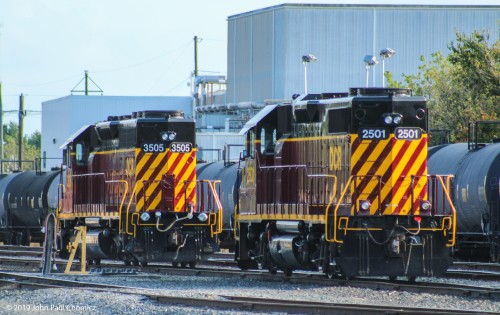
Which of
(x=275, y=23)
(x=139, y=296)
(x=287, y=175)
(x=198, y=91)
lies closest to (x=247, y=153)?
(x=287, y=175)

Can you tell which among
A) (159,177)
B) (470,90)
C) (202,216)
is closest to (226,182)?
(159,177)

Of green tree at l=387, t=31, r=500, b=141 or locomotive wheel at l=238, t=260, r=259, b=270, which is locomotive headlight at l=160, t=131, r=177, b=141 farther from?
green tree at l=387, t=31, r=500, b=141

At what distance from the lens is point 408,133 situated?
1992cm

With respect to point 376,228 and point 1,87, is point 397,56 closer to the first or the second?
point 1,87

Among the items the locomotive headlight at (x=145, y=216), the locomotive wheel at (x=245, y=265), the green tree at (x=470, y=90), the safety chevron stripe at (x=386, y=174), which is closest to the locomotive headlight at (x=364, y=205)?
the safety chevron stripe at (x=386, y=174)

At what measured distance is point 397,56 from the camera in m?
65.5

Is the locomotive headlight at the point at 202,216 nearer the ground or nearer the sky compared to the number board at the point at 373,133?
nearer the ground

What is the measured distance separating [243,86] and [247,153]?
4381 cm

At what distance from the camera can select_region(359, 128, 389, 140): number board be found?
19.8m

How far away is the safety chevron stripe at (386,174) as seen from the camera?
19.8m

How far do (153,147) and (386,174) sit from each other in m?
7.39

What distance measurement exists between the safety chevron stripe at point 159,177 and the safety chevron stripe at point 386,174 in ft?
22.7

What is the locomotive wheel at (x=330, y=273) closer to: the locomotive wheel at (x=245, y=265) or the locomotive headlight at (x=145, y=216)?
the locomotive wheel at (x=245, y=265)

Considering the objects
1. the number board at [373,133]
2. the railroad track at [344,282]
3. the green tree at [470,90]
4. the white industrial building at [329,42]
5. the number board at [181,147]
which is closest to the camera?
the railroad track at [344,282]
